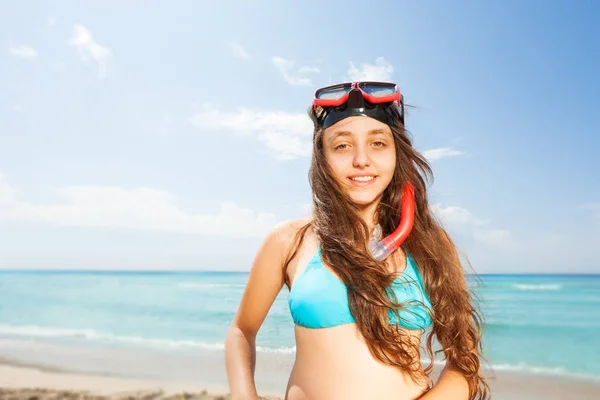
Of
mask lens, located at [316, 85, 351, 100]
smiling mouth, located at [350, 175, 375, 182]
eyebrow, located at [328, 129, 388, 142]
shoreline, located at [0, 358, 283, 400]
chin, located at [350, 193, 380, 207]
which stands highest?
mask lens, located at [316, 85, 351, 100]

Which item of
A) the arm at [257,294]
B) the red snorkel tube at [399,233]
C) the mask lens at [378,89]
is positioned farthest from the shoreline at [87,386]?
the mask lens at [378,89]

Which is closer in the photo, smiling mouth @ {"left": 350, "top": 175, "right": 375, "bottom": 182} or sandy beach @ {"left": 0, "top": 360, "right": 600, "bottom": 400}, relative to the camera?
smiling mouth @ {"left": 350, "top": 175, "right": 375, "bottom": 182}

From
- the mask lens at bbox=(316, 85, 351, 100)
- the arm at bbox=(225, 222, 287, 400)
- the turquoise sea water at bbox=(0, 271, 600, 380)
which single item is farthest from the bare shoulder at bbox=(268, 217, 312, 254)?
the turquoise sea water at bbox=(0, 271, 600, 380)

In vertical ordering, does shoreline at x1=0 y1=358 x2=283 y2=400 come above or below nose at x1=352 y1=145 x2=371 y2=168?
below

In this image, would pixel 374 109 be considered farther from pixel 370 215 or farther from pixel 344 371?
pixel 344 371

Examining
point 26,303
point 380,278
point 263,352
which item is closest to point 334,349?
point 380,278

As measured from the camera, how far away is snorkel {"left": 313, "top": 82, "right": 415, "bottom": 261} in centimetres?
260

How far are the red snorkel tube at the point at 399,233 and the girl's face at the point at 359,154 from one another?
168 millimetres

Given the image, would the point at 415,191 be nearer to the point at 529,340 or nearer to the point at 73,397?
the point at 73,397

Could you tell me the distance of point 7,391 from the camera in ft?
26.9

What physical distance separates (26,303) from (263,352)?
66.3 ft

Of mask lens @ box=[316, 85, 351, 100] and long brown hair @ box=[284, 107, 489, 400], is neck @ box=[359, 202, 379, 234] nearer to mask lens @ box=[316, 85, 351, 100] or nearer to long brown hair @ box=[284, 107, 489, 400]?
long brown hair @ box=[284, 107, 489, 400]

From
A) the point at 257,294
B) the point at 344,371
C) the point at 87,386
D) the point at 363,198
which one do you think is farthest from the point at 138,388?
the point at 363,198

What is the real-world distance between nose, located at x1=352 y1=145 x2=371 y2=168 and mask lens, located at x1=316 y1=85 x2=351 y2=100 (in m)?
0.30
